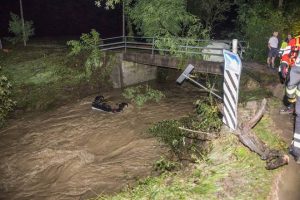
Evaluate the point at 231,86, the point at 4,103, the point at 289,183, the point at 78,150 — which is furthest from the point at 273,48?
the point at 4,103

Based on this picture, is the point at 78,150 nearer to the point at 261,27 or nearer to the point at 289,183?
the point at 289,183

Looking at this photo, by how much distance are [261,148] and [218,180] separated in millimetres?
1168

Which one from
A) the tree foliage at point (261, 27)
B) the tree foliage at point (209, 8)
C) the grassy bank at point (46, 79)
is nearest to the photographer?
the tree foliage at point (261, 27)

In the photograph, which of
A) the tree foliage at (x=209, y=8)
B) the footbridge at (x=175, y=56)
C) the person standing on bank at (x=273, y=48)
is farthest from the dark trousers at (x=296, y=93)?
the tree foliage at (x=209, y=8)

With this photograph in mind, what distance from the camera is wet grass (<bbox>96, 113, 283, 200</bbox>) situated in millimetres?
4906

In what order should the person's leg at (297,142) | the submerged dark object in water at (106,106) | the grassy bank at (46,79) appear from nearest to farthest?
the person's leg at (297,142) < the submerged dark object in water at (106,106) < the grassy bank at (46,79)

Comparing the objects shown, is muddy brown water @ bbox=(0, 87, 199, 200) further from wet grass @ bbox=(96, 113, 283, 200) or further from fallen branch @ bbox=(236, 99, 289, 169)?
fallen branch @ bbox=(236, 99, 289, 169)

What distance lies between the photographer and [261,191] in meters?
4.86

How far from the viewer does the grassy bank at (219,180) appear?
4910 millimetres

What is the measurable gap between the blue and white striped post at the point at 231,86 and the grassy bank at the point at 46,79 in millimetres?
9378

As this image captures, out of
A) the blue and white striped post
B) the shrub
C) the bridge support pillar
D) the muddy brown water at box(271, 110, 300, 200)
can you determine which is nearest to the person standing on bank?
the muddy brown water at box(271, 110, 300, 200)

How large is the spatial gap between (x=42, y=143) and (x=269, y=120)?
7.26 meters

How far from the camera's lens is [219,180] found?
5.21 metres

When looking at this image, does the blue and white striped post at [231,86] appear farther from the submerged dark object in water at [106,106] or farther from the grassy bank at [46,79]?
the grassy bank at [46,79]
